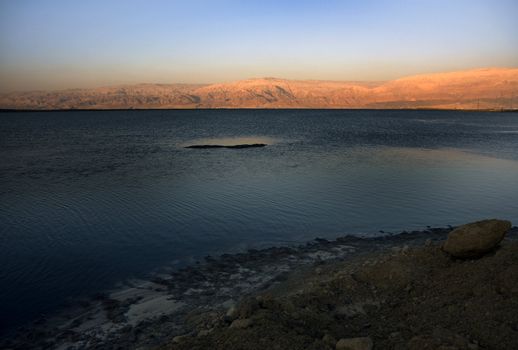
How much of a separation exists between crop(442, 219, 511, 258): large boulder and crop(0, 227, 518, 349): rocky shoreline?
13.9 inches

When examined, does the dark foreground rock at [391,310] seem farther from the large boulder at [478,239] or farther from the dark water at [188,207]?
the dark water at [188,207]

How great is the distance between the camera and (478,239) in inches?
394

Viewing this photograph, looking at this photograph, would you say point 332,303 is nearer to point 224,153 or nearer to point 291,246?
point 291,246

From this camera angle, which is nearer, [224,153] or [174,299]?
[174,299]

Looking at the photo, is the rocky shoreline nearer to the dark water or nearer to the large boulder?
the large boulder

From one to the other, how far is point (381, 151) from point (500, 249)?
126ft

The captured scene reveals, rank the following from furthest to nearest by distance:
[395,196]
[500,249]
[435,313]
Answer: [395,196], [500,249], [435,313]

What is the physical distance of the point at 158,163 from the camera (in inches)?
1467

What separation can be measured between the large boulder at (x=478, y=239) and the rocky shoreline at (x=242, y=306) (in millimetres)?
354

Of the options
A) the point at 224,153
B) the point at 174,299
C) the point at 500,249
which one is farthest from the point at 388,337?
the point at 224,153

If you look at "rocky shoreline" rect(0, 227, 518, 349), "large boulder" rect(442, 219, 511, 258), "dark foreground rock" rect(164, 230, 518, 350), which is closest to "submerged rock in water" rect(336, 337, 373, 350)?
"dark foreground rock" rect(164, 230, 518, 350)

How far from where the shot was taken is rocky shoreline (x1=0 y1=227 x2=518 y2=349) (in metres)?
7.40

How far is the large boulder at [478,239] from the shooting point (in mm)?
9984

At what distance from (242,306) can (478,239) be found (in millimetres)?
6122
